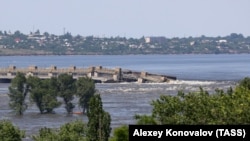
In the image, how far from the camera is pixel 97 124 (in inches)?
1686

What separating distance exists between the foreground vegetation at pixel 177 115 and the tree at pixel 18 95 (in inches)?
1377

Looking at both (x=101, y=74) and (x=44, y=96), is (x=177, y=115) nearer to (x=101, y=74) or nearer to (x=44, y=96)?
(x=44, y=96)

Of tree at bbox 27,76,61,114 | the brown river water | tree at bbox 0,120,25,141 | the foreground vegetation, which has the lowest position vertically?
the brown river water

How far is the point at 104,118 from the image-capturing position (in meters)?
43.6

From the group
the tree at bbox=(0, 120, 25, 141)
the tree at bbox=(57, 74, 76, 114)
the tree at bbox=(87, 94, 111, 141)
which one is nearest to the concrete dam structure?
the tree at bbox=(57, 74, 76, 114)

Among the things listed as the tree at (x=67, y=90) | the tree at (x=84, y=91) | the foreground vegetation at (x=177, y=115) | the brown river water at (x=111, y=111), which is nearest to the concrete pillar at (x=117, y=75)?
the brown river water at (x=111, y=111)

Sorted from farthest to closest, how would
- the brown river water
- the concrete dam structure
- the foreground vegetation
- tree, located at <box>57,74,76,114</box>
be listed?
the concrete dam structure < tree, located at <box>57,74,76,114</box> < the brown river water < the foreground vegetation

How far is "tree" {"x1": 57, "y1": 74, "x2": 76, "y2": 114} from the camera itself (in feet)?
268

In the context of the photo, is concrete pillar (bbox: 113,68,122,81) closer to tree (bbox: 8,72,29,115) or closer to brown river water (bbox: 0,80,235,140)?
brown river water (bbox: 0,80,235,140)

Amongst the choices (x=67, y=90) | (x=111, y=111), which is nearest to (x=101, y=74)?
(x=67, y=90)

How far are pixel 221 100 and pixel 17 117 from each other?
138ft

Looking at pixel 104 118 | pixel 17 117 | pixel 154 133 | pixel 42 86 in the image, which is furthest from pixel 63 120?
pixel 154 133

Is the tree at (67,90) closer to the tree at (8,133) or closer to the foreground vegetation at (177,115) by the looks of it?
the foreground vegetation at (177,115)

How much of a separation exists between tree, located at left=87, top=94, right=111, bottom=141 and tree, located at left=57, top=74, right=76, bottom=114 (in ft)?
121
